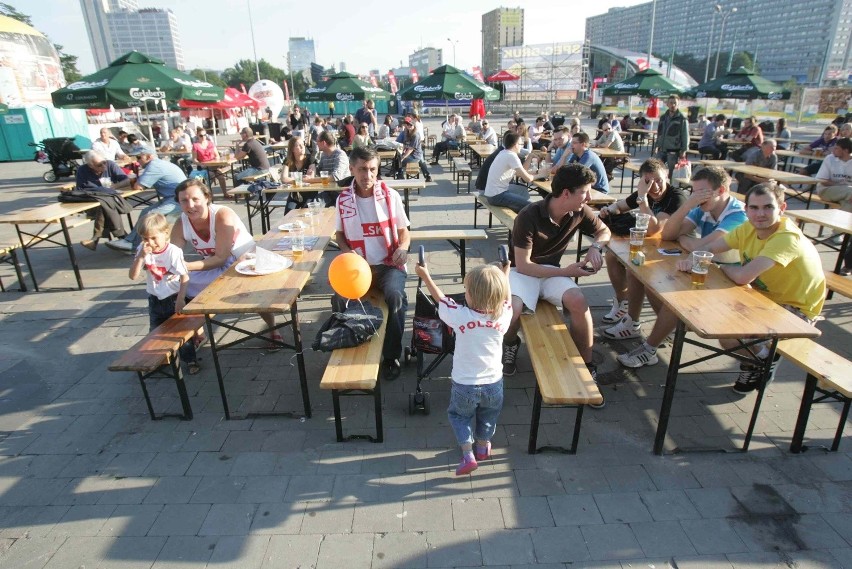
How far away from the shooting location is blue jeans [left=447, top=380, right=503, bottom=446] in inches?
109

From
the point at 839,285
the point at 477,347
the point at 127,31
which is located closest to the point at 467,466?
the point at 477,347

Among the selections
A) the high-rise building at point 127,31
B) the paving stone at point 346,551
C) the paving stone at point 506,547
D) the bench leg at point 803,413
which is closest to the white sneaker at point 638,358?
the bench leg at point 803,413

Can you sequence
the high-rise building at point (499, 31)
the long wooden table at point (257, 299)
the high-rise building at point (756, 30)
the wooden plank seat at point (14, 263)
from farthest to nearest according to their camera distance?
the high-rise building at point (499, 31) < the high-rise building at point (756, 30) < the wooden plank seat at point (14, 263) < the long wooden table at point (257, 299)

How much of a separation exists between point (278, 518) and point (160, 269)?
2.29 meters

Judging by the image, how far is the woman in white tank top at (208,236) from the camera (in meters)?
3.92

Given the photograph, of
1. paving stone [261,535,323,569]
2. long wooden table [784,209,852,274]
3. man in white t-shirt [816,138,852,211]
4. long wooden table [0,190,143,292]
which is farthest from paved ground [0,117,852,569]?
man in white t-shirt [816,138,852,211]

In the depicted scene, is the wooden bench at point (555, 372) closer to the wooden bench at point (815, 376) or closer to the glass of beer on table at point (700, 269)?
the glass of beer on table at point (700, 269)

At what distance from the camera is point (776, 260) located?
9.86 feet

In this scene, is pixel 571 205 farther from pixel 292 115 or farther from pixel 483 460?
pixel 292 115

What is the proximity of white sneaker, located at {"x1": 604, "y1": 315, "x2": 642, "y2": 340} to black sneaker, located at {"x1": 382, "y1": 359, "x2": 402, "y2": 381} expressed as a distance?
6.59ft

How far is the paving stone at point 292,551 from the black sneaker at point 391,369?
1.57 metres

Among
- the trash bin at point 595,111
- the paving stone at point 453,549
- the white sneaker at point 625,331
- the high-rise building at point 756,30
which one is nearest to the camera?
the paving stone at point 453,549

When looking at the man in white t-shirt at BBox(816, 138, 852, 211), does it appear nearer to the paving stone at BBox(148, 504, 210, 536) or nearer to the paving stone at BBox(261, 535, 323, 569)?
the paving stone at BBox(261, 535, 323, 569)

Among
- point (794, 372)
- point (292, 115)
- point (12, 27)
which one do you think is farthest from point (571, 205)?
point (12, 27)
